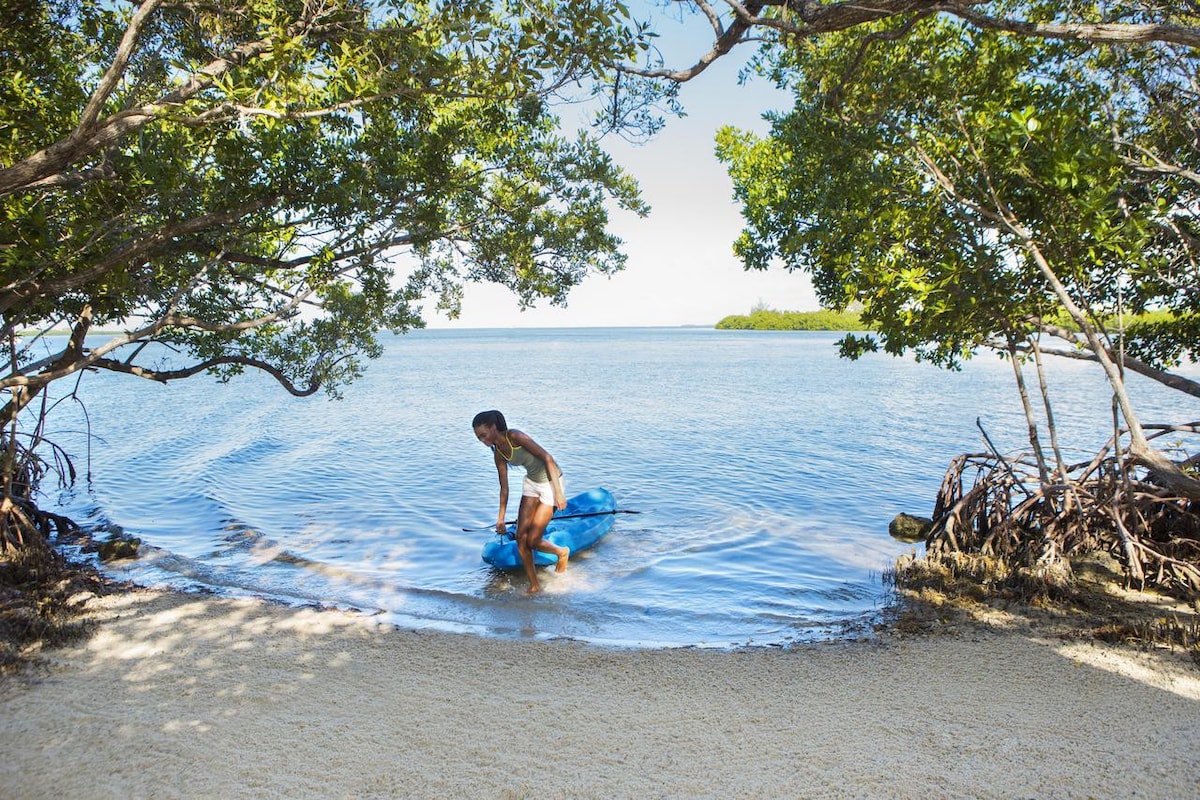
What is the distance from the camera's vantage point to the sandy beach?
381cm

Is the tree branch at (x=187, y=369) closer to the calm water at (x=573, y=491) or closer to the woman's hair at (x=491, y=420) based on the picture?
the calm water at (x=573, y=491)

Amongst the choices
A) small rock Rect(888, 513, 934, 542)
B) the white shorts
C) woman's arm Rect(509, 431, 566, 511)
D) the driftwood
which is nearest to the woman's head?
woman's arm Rect(509, 431, 566, 511)

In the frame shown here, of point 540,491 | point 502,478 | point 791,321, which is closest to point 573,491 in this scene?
point 540,491

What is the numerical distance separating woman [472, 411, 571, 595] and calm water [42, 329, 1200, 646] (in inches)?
23.2

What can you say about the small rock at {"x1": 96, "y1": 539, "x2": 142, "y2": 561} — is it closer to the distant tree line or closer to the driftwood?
the driftwood

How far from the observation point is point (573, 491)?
46.3 feet

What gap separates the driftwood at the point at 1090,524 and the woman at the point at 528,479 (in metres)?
4.45

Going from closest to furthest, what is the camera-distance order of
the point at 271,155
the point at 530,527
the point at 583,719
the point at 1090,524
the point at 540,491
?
1. the point at 583,719
2. the point at 271,155
3. the point at 1090,524
4. the point at 540,491
5. the point at 530,527

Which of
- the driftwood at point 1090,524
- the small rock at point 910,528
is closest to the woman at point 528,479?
the driftwood at point 1090,524

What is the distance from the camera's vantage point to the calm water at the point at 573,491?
311 inches

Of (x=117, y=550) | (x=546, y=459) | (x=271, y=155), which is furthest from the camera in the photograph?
(x=117, y=550)

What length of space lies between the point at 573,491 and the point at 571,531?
442cm

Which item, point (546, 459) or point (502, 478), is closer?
point (546, 459)

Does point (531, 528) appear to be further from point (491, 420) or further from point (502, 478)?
point (491, 420)
